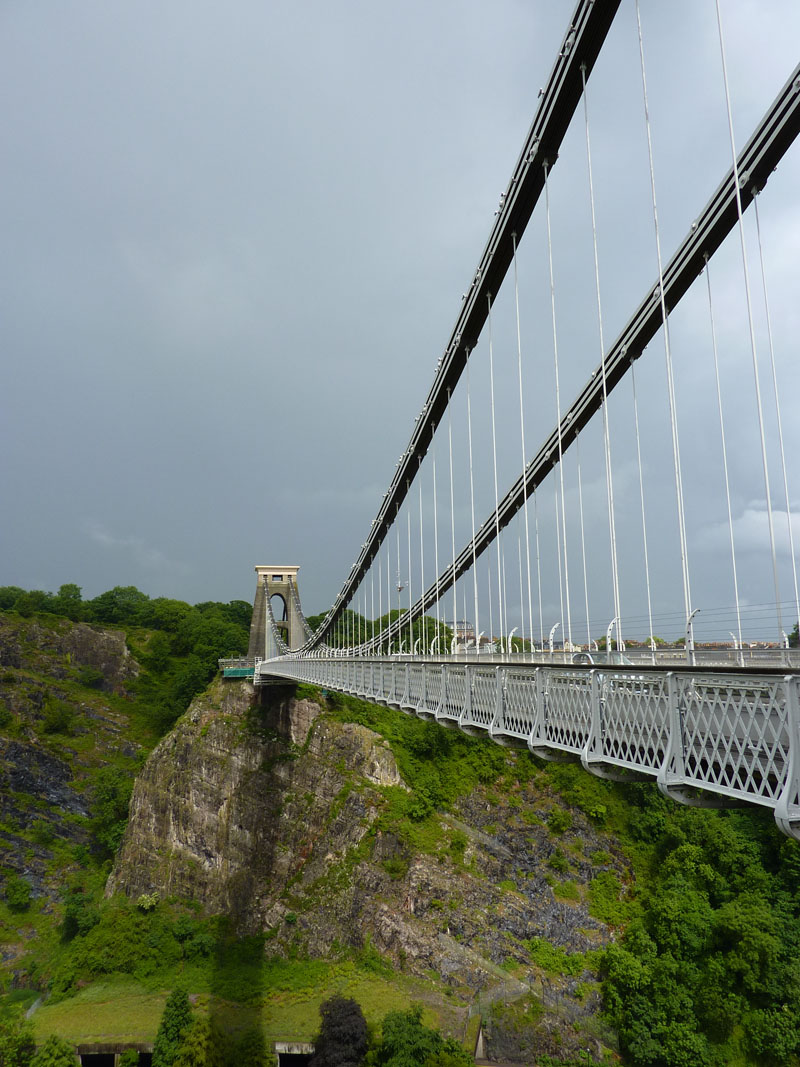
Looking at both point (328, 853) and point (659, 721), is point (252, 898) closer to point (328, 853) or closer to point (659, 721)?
point (328, 853)

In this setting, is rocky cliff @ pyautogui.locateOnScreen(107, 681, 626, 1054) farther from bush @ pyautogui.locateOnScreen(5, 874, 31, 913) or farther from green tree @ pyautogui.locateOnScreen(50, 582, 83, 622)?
green tree @ pyautogui.locateOnScreen(50, 582, 83, 622)

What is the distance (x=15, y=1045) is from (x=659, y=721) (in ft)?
85.6

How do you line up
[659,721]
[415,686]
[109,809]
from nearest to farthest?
[659,721] < [415,686] < [109,809]

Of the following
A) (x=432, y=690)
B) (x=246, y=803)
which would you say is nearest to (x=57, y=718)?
(x=246, y=803)

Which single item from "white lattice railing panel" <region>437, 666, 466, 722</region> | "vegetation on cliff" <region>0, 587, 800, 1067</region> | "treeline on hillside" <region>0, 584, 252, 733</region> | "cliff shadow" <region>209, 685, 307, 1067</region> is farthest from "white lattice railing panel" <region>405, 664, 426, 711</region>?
"treeline on hillside" <region>0, 584, 252, 733</region>

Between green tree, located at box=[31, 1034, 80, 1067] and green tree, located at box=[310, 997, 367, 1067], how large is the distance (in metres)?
7.88

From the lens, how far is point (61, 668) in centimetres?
5103

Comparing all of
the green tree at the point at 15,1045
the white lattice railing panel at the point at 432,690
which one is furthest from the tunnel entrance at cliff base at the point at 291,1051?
the white lattice railing panel at the point at 432,690

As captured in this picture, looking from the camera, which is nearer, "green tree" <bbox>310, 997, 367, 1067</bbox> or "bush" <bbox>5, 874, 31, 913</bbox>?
"green tree" <bbox>310, 997, 367, 1067</bbox>

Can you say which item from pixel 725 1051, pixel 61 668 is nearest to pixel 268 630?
pixel 61 668

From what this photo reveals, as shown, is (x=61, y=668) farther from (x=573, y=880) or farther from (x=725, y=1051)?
(x=725, y=1051)

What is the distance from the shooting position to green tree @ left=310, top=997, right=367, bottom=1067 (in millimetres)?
18234

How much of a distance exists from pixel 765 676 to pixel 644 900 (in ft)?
81.7

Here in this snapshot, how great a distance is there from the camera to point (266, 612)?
5147 cm
